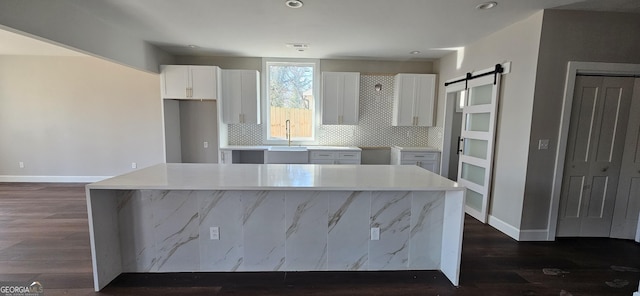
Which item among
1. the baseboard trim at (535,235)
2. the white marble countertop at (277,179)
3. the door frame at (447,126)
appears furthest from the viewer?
the door frame at (447,126)

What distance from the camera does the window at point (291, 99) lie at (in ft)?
16.1

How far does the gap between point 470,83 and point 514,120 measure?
3.09 ft

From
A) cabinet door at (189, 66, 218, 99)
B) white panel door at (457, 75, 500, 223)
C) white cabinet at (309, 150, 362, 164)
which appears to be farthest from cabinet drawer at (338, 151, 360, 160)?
cabinet door at (189, 66, 218, 99)

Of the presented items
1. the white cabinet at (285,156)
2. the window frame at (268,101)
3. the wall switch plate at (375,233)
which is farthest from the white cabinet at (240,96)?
the wall switch plate at (375,233)

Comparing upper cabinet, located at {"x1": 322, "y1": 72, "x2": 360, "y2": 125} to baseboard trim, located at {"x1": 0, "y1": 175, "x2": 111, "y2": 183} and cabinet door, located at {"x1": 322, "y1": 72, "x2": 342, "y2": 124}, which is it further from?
baseboard trim, located at {"x1": 0, "y1": 175, "x2": 111, "y2": 183}

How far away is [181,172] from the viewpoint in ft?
7.59

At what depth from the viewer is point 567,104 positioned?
2.71 m

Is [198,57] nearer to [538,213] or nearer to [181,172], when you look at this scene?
[181,172]

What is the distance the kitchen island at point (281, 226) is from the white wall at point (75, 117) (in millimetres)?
3397

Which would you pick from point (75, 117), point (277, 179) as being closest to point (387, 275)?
point (277, 179)

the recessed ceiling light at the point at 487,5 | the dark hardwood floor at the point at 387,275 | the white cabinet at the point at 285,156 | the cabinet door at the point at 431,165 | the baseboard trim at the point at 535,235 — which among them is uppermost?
the recessed ceiling light at the point at 487,5

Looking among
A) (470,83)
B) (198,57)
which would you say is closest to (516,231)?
(470,83)

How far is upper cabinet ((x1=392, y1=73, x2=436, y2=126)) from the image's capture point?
15.4ft

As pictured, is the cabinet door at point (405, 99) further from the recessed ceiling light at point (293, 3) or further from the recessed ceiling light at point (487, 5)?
the recessed ceiling light at point (293, 3)
